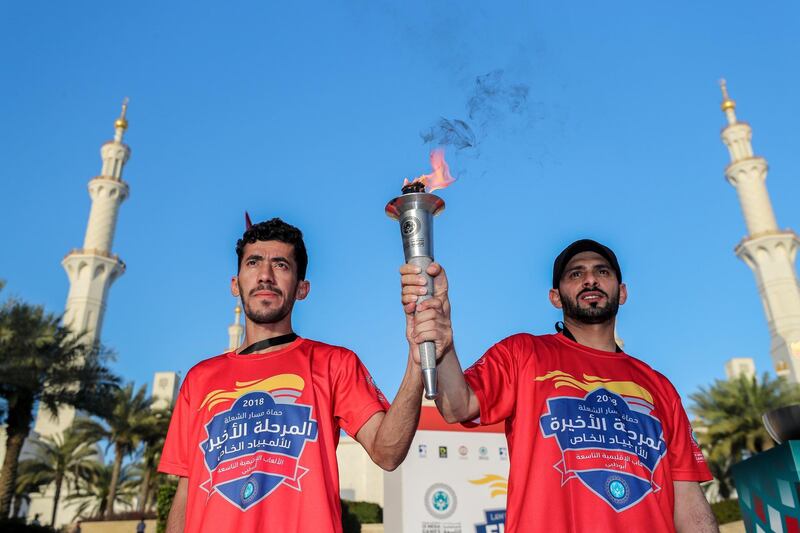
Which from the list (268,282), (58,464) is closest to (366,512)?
(58,464)

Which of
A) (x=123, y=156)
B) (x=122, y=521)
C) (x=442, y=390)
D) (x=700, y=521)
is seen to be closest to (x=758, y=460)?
(x=700, y=521)

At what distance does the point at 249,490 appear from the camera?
327cm

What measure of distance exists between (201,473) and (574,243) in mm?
2587

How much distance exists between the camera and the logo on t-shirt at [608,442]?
135 inches

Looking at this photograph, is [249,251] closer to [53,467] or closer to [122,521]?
[122,521]

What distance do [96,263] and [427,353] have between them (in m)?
63.3

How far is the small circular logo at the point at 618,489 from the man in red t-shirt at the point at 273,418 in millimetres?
1099

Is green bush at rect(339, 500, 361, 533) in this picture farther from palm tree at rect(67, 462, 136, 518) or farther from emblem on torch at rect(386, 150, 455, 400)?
emblem on torch at rect(386, 150, 455, 400)

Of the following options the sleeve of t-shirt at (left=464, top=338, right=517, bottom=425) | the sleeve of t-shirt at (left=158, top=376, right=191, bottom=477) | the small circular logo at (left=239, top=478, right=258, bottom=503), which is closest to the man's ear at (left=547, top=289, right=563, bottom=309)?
the sleeve of t-shirt at (left=464, top=338, right=517, bottom=425)

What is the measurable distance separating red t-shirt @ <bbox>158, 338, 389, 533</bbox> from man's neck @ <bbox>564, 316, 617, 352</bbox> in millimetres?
1361

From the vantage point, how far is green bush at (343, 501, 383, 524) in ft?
117

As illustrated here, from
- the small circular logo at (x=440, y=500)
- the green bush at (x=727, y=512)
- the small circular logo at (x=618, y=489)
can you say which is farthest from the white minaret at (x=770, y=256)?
the small circular logo at (x=618, y=489)

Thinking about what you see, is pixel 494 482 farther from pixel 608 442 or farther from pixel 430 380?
pixel 430 380

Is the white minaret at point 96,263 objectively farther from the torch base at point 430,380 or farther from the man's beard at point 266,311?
the torch base at point 430,380
